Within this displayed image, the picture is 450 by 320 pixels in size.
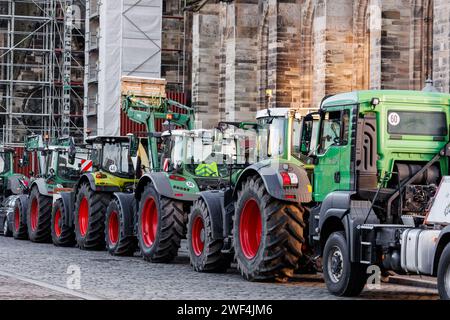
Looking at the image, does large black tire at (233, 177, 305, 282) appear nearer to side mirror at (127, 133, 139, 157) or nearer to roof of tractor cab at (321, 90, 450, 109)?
roof of tractor cab at (321, 90, 450, 109)

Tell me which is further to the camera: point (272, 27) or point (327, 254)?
point (272, 27)

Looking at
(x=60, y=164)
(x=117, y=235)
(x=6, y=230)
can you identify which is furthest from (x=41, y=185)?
(x=117, y=235)

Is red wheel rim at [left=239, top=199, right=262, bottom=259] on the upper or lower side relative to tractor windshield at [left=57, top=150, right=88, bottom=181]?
lower

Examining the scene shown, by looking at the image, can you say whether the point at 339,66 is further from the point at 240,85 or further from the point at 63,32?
the point at 63,32

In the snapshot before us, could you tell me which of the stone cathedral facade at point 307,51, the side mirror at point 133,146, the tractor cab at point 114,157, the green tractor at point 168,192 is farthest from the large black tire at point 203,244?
the stone cathedral facade at point 307,51

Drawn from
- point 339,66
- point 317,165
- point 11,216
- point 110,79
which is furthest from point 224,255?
point 110,79

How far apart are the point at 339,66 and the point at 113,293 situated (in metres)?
21.6

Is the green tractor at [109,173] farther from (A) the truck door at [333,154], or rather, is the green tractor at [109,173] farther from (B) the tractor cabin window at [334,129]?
(B) the tractor cabin window at [334,129]

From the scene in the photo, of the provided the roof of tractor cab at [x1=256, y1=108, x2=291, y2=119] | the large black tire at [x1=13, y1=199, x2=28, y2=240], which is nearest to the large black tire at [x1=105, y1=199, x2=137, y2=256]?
the roof of tractor cab at [x1=256, y1=108, x2=291, y2=119]

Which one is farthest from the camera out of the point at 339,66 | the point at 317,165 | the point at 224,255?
the point at 339,66

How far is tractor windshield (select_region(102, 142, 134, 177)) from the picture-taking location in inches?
1032

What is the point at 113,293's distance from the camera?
1466 centimetres

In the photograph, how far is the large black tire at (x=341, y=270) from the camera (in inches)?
572

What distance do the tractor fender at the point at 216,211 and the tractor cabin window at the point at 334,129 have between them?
2892mm
